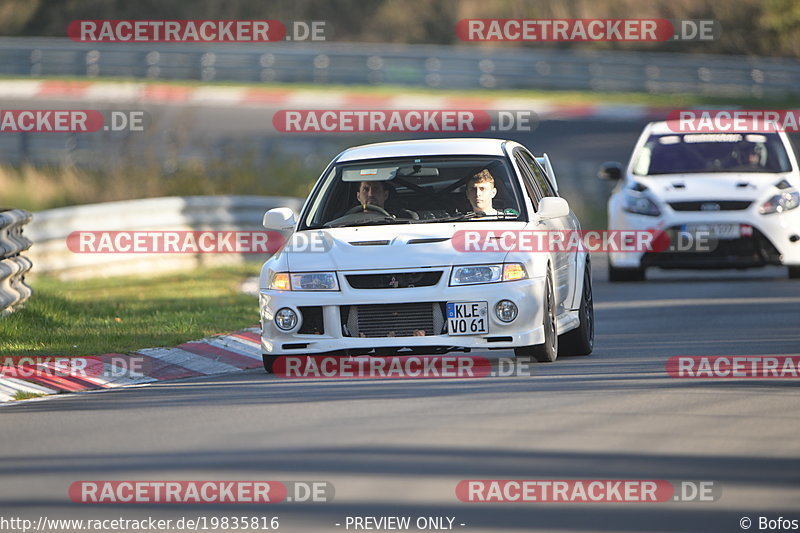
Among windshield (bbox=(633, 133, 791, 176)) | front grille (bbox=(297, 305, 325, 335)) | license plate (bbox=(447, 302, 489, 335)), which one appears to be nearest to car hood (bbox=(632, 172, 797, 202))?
windshield (bbox=(633, 133, 791, 176))

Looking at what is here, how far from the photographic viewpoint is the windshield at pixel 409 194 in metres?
11.9

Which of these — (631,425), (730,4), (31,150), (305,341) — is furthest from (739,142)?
(730,4)

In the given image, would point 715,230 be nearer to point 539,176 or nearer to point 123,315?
point 539,176

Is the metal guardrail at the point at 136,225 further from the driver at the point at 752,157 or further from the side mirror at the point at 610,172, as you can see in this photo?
the driver at the point at 752,157

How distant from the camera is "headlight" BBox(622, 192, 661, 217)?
1822cm

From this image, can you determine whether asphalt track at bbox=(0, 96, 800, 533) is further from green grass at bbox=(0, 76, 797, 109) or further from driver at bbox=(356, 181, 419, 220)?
green grass at bbox=(0, 76, 797, 109)

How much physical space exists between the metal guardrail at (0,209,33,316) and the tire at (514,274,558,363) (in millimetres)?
4311

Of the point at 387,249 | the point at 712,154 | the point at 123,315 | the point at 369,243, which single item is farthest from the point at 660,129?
the point at 387,249

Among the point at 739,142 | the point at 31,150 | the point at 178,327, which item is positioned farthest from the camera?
the point at 31,150

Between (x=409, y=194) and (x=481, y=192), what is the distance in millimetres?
716

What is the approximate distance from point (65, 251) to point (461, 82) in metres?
24.6

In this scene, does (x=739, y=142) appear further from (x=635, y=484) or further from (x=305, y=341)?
(x=635, y=484)

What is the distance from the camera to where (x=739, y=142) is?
19.1 metres

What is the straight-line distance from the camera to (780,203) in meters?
17.9
